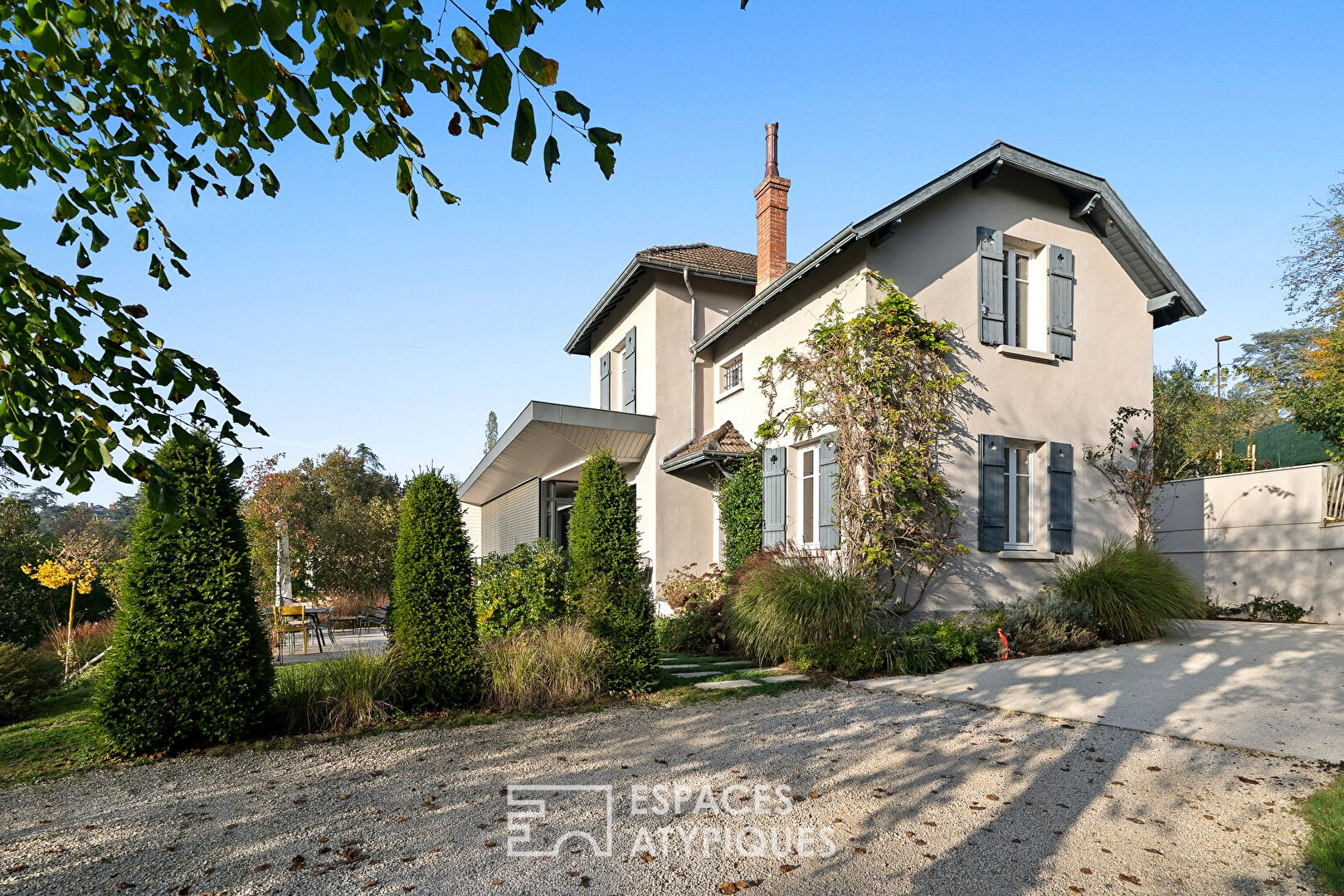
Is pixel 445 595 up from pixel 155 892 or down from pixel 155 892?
up

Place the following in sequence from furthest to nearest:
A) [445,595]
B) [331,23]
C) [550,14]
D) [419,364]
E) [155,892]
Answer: [419,364] → [445,595] → [155,892] → [550,14] → [331,23]

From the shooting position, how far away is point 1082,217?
38.6ft

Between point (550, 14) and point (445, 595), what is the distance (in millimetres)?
5322

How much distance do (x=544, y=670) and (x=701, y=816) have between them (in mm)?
3109

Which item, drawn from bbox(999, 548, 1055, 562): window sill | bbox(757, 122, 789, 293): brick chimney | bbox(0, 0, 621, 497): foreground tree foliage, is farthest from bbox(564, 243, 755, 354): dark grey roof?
bbox(0, 0, 621, 497): foreground tree foliage

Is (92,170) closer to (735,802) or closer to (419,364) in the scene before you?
(735,802)

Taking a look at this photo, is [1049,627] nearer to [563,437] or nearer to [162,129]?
[563,437]

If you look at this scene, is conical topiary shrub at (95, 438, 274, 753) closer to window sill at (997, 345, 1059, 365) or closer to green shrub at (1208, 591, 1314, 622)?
window sill at (997, 345, 1059, 365)

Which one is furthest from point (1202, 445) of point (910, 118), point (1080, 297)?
point (910, 118)

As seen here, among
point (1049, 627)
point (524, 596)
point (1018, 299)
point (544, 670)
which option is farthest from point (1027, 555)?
point (544, 670)

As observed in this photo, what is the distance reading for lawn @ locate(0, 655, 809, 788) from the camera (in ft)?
17.7

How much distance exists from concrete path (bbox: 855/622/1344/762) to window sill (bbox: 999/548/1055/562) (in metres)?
1.63

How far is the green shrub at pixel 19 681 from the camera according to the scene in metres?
6.98

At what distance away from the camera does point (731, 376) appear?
1321 centimetres
